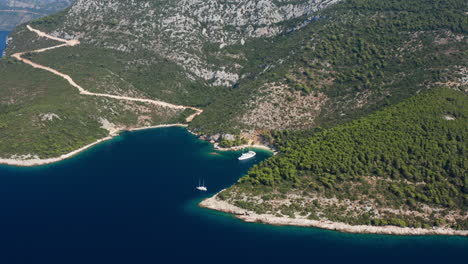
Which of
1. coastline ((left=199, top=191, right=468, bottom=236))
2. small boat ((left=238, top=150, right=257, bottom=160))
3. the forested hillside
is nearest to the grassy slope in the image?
small boat ((left=238, top=150, right=257, bottom=160))

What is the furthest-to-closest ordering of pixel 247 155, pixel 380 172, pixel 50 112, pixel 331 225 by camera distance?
pixel 50 112 < pixel 247 155 < pixel 380 172 < pixel 331 225

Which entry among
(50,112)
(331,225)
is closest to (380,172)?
(331,225)

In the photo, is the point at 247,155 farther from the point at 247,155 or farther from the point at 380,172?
the point at 380,172

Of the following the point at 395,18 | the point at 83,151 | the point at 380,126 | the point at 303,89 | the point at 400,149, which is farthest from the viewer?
the point at 395,18

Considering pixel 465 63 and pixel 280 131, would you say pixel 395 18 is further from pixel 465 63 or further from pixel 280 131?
pixel 280 131

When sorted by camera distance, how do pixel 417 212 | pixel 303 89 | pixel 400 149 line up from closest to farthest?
1. pixel 417 212
2. pixel 400 149
3. pixel 303 89

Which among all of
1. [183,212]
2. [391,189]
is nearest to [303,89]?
[391,189]

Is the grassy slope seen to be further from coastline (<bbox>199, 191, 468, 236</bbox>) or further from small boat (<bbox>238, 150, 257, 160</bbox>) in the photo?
coastline (<bbox>199, 191, 468, 236</bbox>)

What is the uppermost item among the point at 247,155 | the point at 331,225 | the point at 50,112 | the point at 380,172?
the point at 50,112

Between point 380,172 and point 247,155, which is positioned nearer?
point 380,172
